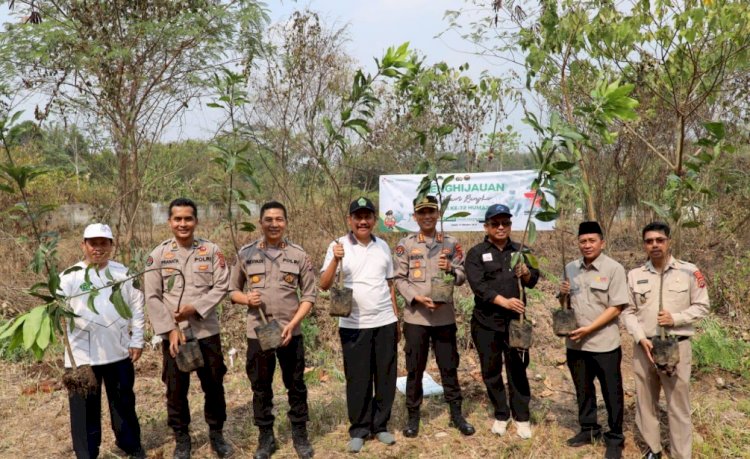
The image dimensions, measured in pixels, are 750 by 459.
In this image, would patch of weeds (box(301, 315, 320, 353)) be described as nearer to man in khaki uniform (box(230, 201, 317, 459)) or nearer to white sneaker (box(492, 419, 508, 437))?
man in khaki uniform (box(230, 201, 317, 459))

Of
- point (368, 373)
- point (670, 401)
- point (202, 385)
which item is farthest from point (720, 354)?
point (202, 385)

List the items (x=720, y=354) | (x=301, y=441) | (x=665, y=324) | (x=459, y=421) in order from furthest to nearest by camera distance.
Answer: (x=720, y=354) < (x=459, y=421) < (x=301, y=441) < (x=665, y=324)

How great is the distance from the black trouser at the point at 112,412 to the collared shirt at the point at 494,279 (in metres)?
2.36

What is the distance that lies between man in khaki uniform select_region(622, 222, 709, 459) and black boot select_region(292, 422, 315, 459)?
2.15m

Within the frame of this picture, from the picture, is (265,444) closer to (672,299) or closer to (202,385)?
(202,385)

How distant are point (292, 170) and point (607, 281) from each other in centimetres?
514

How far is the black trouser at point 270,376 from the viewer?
3.39 metres

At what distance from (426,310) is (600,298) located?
3.76ft

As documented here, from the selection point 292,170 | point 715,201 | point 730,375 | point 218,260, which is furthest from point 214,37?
point 715,201

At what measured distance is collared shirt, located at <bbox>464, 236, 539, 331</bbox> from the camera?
358 centimetres

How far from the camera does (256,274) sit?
3.43 m

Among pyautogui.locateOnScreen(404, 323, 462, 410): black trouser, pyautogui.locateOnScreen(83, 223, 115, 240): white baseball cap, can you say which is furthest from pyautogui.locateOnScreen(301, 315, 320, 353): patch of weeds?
pyautogui.locateOnScreen(83, 223, 115, 240): white baseball cap

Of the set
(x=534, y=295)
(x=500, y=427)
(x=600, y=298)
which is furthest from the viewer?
(x=534, y=295)

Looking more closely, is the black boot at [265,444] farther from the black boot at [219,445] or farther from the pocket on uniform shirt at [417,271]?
the pocket on uniform shirt at [417,271]
